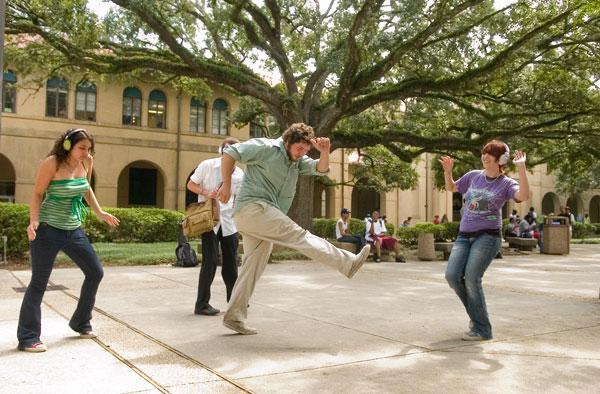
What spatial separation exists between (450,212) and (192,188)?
109 feet

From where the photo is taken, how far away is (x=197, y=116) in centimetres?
2869

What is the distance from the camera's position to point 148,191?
29.9 m

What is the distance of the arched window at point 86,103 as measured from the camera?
84.1ft

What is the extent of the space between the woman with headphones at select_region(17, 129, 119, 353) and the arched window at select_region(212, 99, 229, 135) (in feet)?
81.3

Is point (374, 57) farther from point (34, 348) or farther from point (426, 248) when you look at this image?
point (34, 348)

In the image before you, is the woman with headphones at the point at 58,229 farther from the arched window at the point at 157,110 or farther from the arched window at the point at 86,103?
the arched window at the point at 157,110

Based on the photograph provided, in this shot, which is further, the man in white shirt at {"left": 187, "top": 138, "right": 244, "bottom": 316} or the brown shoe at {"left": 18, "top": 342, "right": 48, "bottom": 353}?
the man in white shirt at {"left": 187, "top": 138, "right": 244, "bottom": 316}

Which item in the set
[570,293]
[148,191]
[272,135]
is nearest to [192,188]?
[570,293]

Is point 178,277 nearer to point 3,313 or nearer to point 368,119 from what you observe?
point 3,313

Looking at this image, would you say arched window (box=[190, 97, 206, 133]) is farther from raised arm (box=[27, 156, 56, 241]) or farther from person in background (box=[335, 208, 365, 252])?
raised arm (box=[27, 156, 56, 241])

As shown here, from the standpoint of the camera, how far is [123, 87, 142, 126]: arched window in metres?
26.8

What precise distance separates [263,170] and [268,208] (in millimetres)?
317

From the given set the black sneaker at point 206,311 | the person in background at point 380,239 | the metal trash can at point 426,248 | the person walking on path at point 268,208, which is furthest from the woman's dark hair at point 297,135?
the metal trash can at point 426,248

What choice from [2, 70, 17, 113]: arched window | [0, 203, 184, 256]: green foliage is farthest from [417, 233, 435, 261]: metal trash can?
[2, 70, 17, 113]: arched window
